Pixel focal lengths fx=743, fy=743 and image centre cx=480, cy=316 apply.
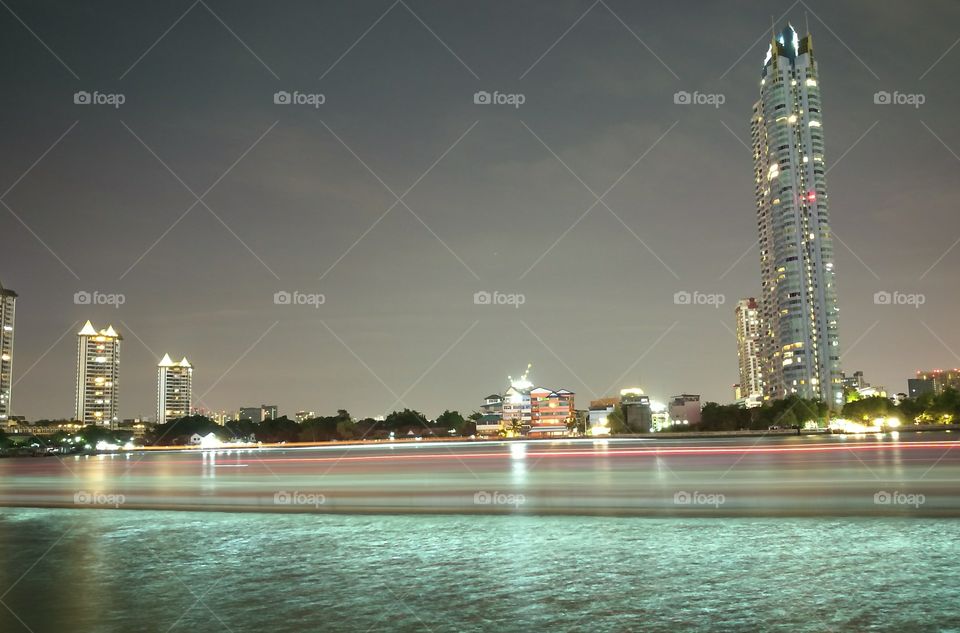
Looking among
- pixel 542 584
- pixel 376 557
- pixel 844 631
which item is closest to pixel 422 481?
pixel 376 557

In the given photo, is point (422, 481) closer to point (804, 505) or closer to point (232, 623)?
point (804, 505)

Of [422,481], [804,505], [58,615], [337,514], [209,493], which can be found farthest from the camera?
[422,481]

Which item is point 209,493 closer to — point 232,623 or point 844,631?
point 232,623

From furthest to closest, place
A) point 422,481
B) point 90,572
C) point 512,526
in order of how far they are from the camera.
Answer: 1. point 422,481
2. point 512,526
3. point 90,572

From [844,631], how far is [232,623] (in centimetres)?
766

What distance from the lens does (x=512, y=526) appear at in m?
19.4

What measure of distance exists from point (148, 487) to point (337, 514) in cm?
1850

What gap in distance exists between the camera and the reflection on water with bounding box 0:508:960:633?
9.68 metres

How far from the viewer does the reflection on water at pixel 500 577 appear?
968 centimetres

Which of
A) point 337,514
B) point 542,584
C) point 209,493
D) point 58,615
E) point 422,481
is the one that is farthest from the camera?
point 422,481

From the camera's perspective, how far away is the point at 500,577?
12.5 meters

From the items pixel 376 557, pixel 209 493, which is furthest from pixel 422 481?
pixel 376 557

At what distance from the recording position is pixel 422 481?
118ft

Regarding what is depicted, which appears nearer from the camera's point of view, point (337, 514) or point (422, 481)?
point (337, 514)
